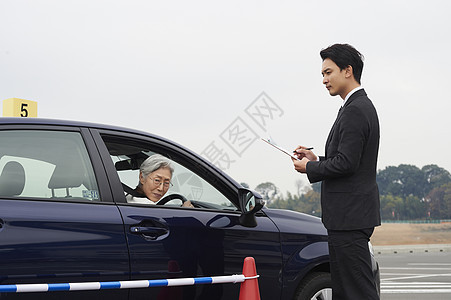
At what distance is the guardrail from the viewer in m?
3.05

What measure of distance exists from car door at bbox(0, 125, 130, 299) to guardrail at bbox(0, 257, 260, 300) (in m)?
0.06

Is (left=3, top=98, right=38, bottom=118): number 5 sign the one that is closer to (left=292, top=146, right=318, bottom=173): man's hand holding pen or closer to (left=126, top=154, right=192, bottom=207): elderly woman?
(left=126, top=154, right=192, bottom=207): elderly woman

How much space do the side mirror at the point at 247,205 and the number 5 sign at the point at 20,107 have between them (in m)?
7.07

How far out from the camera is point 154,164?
417cm

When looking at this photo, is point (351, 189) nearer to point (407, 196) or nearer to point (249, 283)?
point (249, 283)

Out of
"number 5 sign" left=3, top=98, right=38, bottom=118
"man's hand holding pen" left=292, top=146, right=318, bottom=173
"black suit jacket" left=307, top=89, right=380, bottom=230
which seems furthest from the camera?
"number 5 sign" left=3, top=98, right=38, bottom=118

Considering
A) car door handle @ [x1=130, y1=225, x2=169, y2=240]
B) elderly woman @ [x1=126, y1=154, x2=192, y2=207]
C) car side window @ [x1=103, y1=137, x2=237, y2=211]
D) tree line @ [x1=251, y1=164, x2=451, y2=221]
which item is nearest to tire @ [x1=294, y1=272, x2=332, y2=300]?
car side window @ [x1=103, y1=137, x2=237, y2=211]

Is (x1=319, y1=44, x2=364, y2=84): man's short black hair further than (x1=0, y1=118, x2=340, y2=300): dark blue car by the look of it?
Yes

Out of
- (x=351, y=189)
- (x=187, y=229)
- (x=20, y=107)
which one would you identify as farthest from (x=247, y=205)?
(x=20, y=107)

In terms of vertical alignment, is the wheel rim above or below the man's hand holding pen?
below

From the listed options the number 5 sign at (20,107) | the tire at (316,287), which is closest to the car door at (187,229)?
the tire at (316,287)

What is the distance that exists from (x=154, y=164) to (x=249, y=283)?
1039mm

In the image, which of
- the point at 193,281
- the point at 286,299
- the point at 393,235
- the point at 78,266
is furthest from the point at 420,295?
the point at 393,235

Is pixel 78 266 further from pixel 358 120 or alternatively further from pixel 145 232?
pixel 358 120
